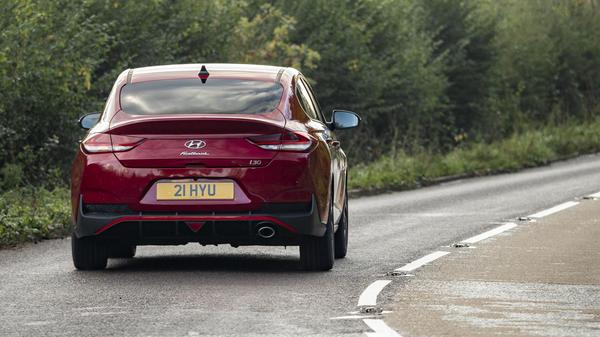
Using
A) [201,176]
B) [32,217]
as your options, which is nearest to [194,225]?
[201,176]

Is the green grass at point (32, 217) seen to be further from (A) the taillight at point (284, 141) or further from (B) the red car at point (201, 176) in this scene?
(A) the taillight at point (284, 141)

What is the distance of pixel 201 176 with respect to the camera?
468 inches

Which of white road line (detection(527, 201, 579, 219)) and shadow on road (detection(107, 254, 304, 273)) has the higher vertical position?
shadow on road (detection(107, 254, 304, 273))

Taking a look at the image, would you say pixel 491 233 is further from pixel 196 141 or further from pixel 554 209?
pixel 196 141

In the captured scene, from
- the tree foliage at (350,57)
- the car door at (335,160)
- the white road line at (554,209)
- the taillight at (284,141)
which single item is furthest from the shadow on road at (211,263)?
the tree foliage at (350,57)

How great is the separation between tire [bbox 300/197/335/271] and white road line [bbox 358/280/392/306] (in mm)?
904

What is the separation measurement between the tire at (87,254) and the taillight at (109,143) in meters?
0.84

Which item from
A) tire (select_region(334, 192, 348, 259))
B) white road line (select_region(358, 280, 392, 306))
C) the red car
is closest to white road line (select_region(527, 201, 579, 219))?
tire (select_region(334, 192, 348, 259))

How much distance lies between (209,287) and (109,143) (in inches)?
59.0

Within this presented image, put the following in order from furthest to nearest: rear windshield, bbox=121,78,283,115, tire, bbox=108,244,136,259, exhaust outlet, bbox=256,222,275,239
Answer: tire, bbox=108,244,136,259, rear windshield, bbox=121,78,283,115, exhaust outlet, bbox=256,222,275,239

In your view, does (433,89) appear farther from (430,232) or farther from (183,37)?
Result: (430,232)

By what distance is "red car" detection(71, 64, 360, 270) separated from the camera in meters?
11.9

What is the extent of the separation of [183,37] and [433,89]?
429 inches

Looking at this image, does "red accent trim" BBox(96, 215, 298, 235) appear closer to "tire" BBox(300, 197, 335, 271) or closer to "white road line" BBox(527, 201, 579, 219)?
"tire" BBox(300, 197, 335, 271)
